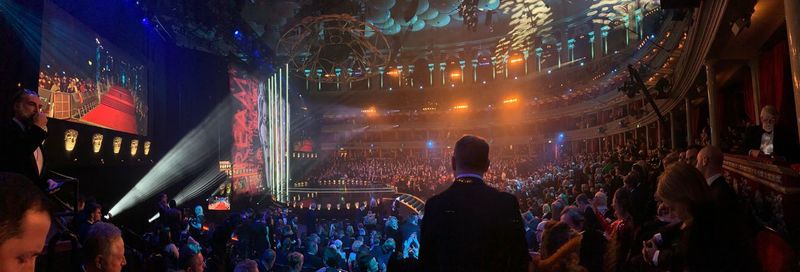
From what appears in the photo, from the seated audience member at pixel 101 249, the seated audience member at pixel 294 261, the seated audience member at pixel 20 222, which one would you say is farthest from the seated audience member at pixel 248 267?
the seated audience member at pixel 20 222

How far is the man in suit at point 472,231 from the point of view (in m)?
2.01

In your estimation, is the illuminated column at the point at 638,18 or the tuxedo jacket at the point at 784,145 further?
the illuminated column at the point at 638,18

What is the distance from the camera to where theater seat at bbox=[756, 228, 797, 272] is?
1965 millimetres

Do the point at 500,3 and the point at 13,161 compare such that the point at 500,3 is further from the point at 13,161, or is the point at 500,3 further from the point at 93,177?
the point at 13,161

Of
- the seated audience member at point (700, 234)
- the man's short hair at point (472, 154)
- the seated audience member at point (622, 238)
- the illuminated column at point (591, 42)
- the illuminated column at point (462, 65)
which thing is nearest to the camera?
the seated audience member at point (700, 234)

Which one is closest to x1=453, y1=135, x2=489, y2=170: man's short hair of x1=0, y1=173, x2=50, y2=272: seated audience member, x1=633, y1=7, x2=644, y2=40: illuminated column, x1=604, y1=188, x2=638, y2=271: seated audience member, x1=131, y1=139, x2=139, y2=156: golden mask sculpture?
→ x1=0, y1=173, x2=50, y2=272: seated audience member

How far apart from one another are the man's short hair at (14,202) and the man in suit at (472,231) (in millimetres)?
1422

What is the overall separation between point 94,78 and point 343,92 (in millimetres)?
32403

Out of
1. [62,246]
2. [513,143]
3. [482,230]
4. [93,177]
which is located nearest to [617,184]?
[482,230]

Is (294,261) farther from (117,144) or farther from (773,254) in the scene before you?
(117,144)

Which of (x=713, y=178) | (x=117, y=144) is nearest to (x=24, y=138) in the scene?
(x=713, y=178)

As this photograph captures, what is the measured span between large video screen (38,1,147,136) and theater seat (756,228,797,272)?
30.3 feet

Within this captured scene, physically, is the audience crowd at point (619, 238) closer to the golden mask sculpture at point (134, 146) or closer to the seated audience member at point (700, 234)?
the seated audience member at point (700, 234)

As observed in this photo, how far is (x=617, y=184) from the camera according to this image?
29.3 ft
